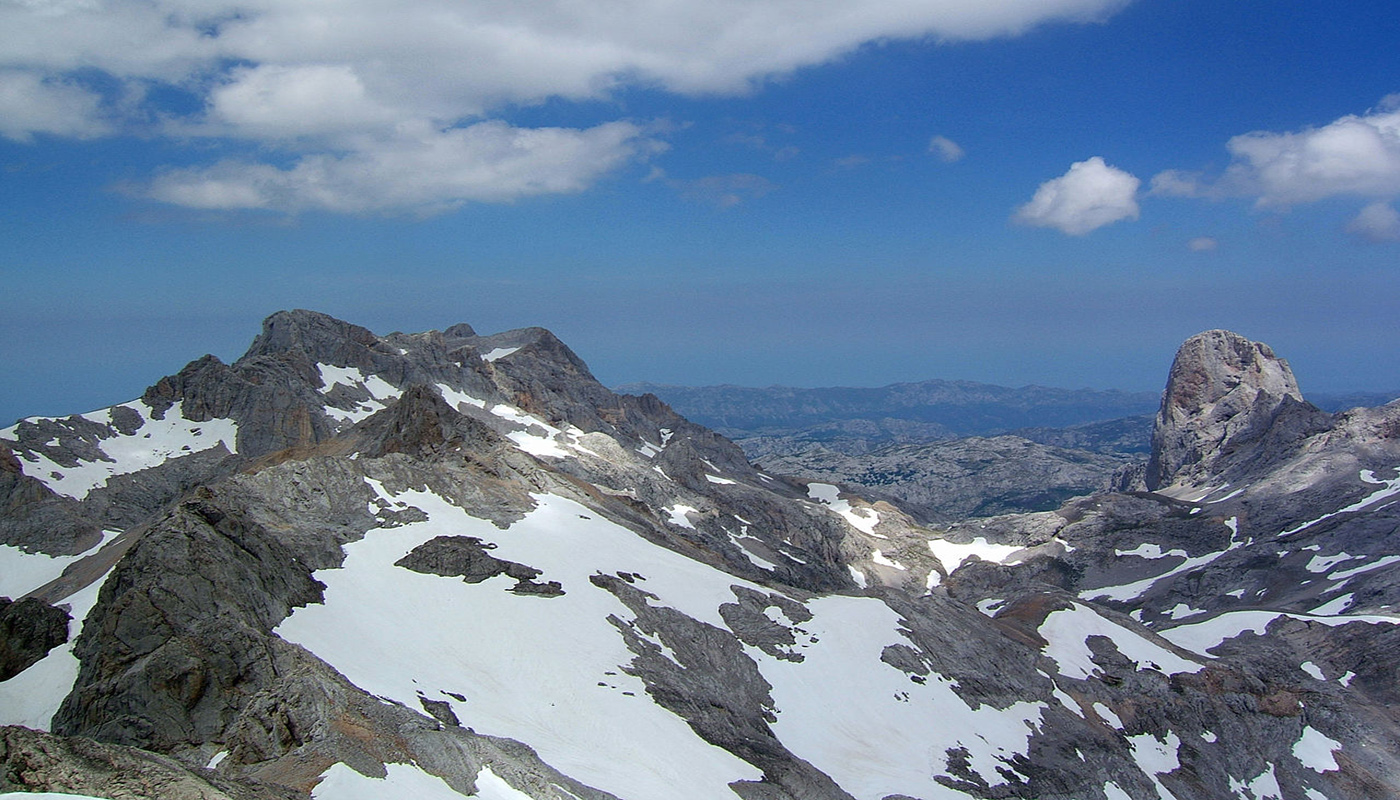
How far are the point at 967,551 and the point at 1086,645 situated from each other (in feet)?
304

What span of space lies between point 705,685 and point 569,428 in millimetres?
113204

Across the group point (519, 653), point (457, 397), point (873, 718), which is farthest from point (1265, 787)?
point (457, 397)

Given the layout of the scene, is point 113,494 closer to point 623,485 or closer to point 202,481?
point 202,481

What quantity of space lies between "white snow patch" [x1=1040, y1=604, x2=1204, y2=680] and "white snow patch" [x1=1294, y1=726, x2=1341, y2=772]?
26.5 feet

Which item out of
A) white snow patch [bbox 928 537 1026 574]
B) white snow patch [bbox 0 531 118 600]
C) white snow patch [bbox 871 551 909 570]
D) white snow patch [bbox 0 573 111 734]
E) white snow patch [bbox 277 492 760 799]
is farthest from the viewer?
white snow patch [bbox 928 537 1026 574]

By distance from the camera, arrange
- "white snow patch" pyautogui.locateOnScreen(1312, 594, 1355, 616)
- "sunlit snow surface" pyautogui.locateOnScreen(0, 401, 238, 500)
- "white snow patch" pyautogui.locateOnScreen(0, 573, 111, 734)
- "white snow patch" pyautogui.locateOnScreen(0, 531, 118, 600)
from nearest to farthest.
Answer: "white snow patch" pyautogui.locateOnScreen(0, 573, 111, 734) < "white snow patch" pyautogui.locateOnScreen(0, 531, 118, 600) < "white snow patch" pyautogui.locateOnScreen(1312, 594, 1355, 616) < "sunlit snow surface" pyautogui.locateOnScreen(0, 401, 238, 500)

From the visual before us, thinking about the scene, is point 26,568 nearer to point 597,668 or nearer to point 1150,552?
point 597,668

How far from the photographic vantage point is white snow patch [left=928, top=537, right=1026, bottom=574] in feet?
523


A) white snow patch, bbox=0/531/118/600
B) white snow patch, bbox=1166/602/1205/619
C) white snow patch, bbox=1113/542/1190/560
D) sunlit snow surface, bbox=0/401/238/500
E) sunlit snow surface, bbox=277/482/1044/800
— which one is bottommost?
white snow patch, bbox=1166/602/1205/619

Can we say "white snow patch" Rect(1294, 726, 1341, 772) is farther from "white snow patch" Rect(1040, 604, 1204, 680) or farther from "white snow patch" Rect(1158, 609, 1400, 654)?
"white snow patch" Rect(1158, 609, 1400, 654)

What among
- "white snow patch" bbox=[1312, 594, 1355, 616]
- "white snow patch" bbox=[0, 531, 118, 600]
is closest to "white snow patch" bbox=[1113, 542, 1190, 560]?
"white snow patch" bbox=[1312, 594, 1355, 616]

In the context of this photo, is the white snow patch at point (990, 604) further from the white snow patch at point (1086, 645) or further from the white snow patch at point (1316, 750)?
the white snow patch at point (1316, 750)

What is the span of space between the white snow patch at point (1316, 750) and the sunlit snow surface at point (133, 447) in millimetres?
128394

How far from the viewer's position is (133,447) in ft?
421
